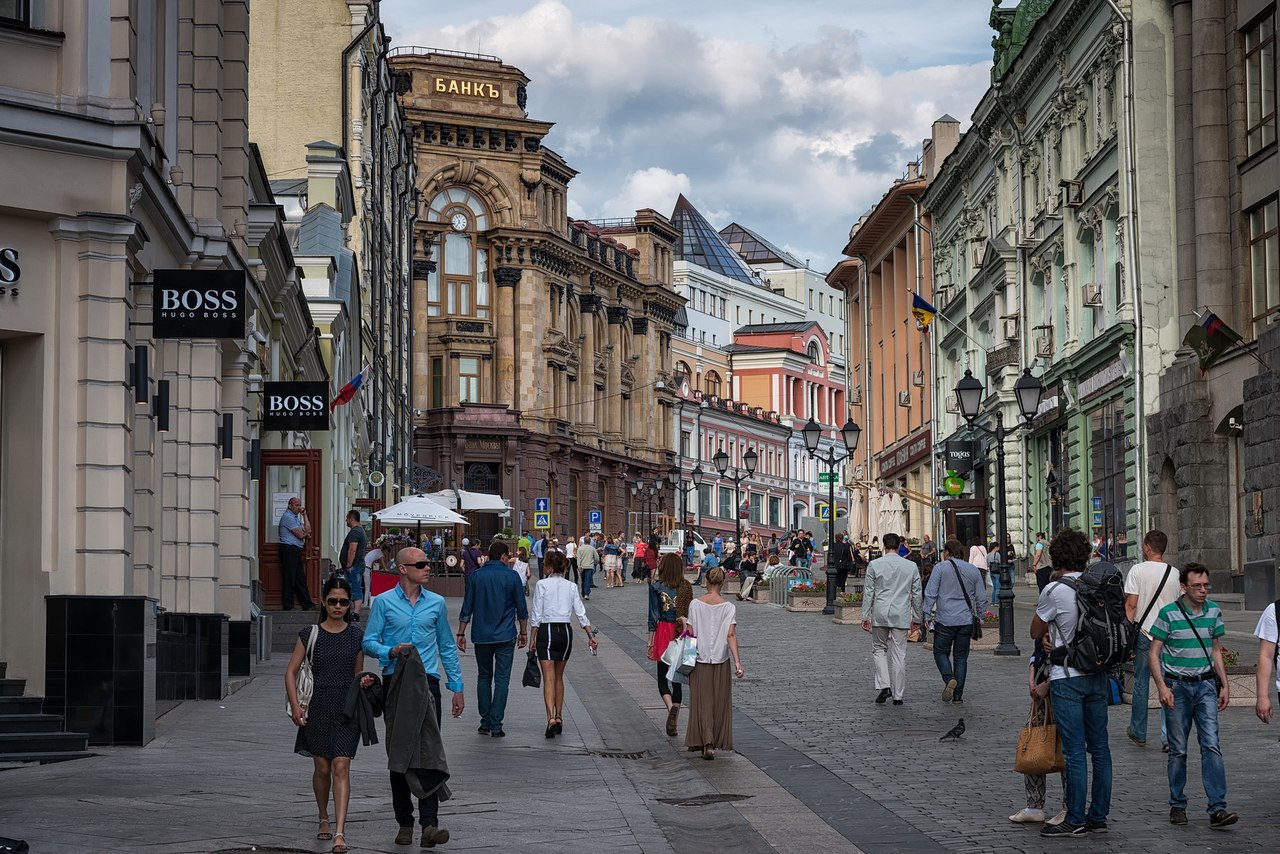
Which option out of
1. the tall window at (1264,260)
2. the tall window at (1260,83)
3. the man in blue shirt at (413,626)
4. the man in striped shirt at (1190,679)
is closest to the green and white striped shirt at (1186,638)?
the man in striped shirt at (1190,679)

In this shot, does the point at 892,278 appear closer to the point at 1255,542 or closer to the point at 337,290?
the point at 337,290

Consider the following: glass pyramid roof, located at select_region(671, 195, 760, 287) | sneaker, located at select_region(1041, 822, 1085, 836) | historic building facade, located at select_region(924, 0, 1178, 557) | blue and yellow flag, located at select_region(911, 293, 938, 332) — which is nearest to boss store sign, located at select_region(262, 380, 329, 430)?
sneaker, located at select_region(1041, 822, 1085, 836)

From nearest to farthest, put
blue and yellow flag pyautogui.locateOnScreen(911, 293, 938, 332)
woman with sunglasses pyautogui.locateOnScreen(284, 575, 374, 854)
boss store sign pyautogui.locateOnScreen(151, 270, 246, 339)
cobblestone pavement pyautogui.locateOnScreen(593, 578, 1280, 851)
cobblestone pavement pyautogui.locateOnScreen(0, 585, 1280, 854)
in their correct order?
woman with sunglasses pyautogui.locateOnScreen(284, 575, 374, 854) < cobblestone pavement pyautogui.locateOnScreen(0, 585, 1280, 854) < cobblestone pavement pyautogui.locateOnScreen(593, 578, 1280, 851) < boss store sign pyautogui.locateOnScreen(151, 270, 246, 339) < blue and yellow flag pyautogui.locateOnScreen(911, 293, 938, 332)

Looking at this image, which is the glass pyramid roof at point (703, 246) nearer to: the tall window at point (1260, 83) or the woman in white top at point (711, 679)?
the tall window at point (1260, 83)

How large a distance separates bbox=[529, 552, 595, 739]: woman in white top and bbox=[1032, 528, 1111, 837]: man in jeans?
6.68m

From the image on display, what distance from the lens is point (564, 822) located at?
11.6m

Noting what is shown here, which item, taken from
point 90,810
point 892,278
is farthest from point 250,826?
point 892,278

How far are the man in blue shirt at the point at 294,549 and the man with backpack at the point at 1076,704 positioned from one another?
17487mm

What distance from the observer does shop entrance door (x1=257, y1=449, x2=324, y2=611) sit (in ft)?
91.5

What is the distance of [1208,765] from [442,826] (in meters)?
4.49

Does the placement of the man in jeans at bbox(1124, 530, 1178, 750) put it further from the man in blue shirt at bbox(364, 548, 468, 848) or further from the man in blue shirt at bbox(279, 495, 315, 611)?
the man in blue shirt at bbox(279, 495, 315, 611)

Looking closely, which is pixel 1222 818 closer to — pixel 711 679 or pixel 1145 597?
pixel 1145 597

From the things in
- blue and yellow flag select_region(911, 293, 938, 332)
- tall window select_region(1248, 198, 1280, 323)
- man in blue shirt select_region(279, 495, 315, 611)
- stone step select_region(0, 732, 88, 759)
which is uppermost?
blue and yellow flag select_region(911, 293, 938, 332)

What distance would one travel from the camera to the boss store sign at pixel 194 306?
648 inches
